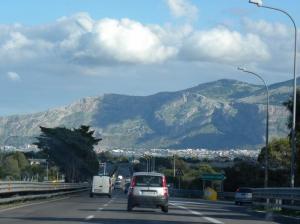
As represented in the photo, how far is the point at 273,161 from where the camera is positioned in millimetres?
109500

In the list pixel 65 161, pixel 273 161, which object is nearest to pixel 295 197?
pixel 273 161

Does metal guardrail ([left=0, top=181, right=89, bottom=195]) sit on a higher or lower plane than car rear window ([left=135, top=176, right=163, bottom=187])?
lower

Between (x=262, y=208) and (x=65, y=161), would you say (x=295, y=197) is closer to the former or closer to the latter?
(x=262, y=208)

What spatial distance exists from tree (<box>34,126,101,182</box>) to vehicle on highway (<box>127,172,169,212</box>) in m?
81.7

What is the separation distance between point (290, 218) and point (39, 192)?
24.5 metres

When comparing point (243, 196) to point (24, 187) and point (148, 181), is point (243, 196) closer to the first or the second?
point (24, 187)

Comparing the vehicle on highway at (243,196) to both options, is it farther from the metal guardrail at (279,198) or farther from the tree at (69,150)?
the tree at (69,150)

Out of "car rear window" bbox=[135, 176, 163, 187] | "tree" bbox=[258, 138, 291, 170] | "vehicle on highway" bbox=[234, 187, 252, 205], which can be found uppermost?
"tree" bbox=[258, 138, 291, 170]

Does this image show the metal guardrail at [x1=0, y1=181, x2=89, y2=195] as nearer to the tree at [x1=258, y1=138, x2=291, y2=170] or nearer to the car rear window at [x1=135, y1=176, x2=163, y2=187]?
the car rear window at [x1=135, y1=176, x2=163, y2=187]

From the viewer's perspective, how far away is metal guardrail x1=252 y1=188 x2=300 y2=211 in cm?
3053

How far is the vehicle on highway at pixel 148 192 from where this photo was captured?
35594 mm

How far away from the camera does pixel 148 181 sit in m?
35.9

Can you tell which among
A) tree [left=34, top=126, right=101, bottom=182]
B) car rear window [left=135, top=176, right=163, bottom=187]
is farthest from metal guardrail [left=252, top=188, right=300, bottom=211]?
tree [left=34, top=126, right=101, bottom=182]

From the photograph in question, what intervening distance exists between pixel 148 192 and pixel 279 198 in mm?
5671
